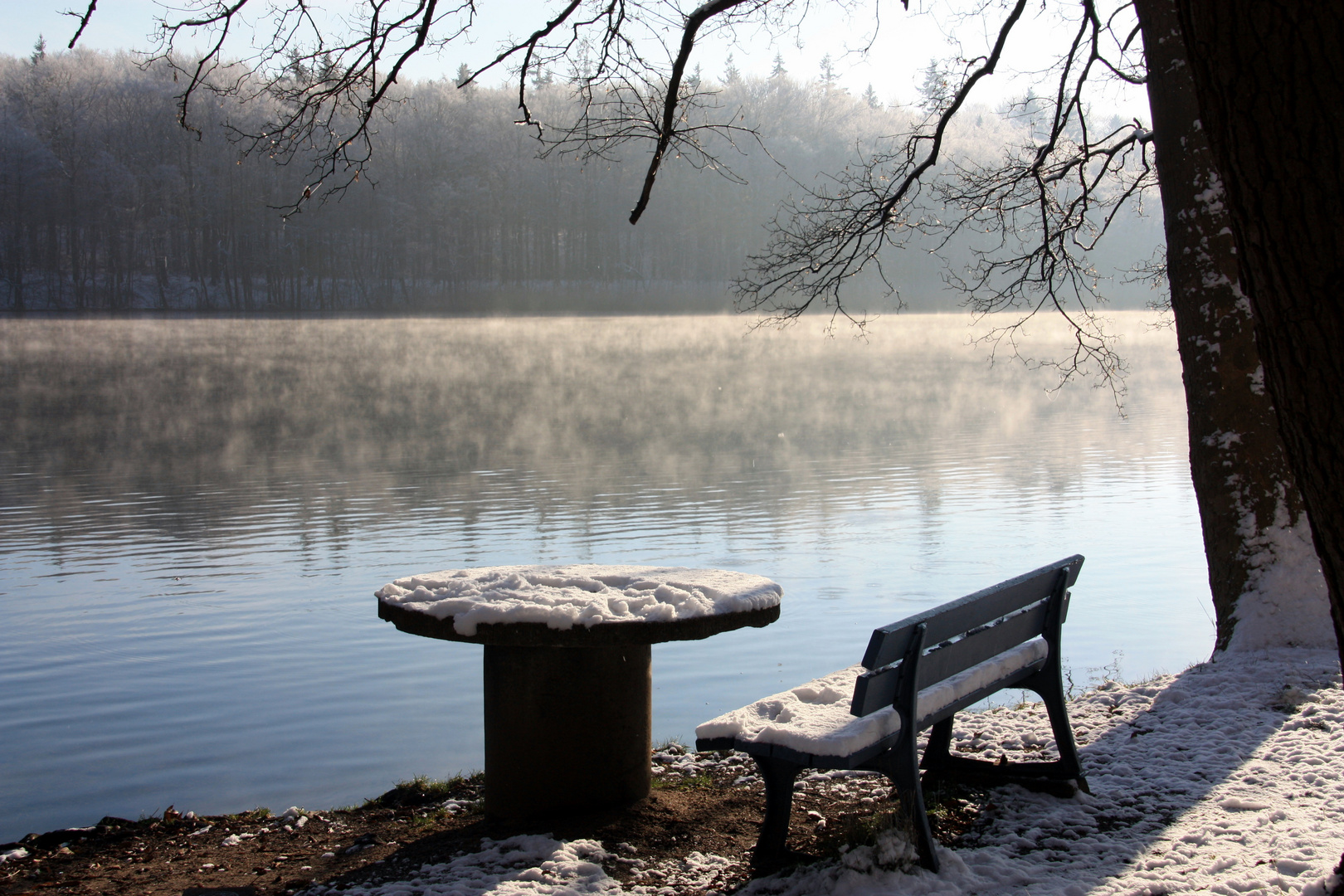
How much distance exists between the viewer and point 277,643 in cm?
858

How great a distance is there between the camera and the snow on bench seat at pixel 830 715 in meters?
3.44

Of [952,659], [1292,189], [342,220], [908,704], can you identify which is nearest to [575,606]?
[908,704]

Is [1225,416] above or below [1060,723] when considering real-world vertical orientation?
above

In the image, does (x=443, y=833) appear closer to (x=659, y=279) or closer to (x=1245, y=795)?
(x=1245, y=795)

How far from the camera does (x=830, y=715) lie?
147 inches

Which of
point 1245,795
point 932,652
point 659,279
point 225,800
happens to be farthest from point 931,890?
point 659,279

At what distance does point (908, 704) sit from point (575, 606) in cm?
117

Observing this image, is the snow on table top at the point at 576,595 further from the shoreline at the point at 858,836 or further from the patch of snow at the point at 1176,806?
the patch of snow at the point at 1176,806

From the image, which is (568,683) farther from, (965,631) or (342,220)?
(342,220)

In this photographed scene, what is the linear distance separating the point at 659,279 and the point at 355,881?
293ft

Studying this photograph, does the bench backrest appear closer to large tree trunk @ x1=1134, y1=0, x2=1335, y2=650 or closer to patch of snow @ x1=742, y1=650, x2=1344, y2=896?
patch of snow @ x1=742, y1=650, x2=1344, y2=896

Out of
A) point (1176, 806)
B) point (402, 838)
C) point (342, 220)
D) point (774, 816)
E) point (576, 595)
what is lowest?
point (402, 838)

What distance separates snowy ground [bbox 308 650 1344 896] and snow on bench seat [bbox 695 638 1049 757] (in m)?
0.39

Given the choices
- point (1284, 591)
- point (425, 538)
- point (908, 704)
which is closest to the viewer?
point (908, 704)
